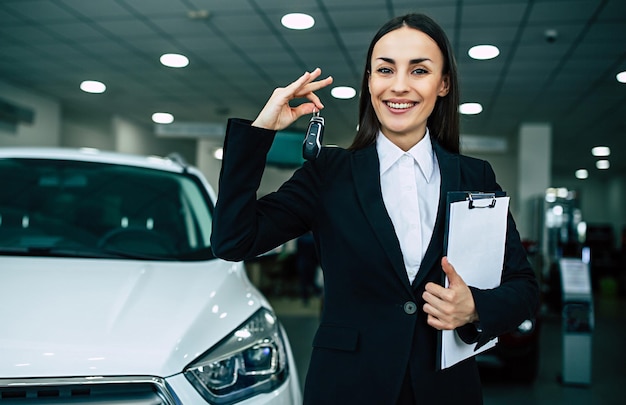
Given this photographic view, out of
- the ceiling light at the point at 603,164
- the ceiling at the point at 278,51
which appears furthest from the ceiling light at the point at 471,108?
the ceiling light at the point at 603,164

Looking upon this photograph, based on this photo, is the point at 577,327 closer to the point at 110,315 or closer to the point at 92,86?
the point at 110,315

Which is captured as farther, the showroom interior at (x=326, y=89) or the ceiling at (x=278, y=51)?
the ceiling at (x=278, y=51)

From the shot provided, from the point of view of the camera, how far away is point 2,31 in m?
7.18

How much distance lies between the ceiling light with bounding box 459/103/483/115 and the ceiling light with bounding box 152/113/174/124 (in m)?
5.76

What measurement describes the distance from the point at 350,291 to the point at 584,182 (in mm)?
23864

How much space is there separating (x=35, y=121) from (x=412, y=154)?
10.6 meters

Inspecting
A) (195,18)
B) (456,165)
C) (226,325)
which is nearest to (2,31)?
(195,18)

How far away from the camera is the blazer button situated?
1053 mm

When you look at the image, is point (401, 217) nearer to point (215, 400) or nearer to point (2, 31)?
point (215, 400)

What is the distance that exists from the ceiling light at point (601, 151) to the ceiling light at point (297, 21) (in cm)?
1072

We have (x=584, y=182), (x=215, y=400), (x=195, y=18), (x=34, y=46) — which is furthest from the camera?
(x=584, y=182)

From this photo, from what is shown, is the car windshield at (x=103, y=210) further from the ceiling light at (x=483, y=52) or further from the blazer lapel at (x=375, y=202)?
the ceiling light at (x=483, y=52)

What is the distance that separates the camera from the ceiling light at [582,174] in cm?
2000

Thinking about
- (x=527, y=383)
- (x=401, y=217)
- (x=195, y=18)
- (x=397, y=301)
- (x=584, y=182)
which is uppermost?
→ (x=584, y=182)
